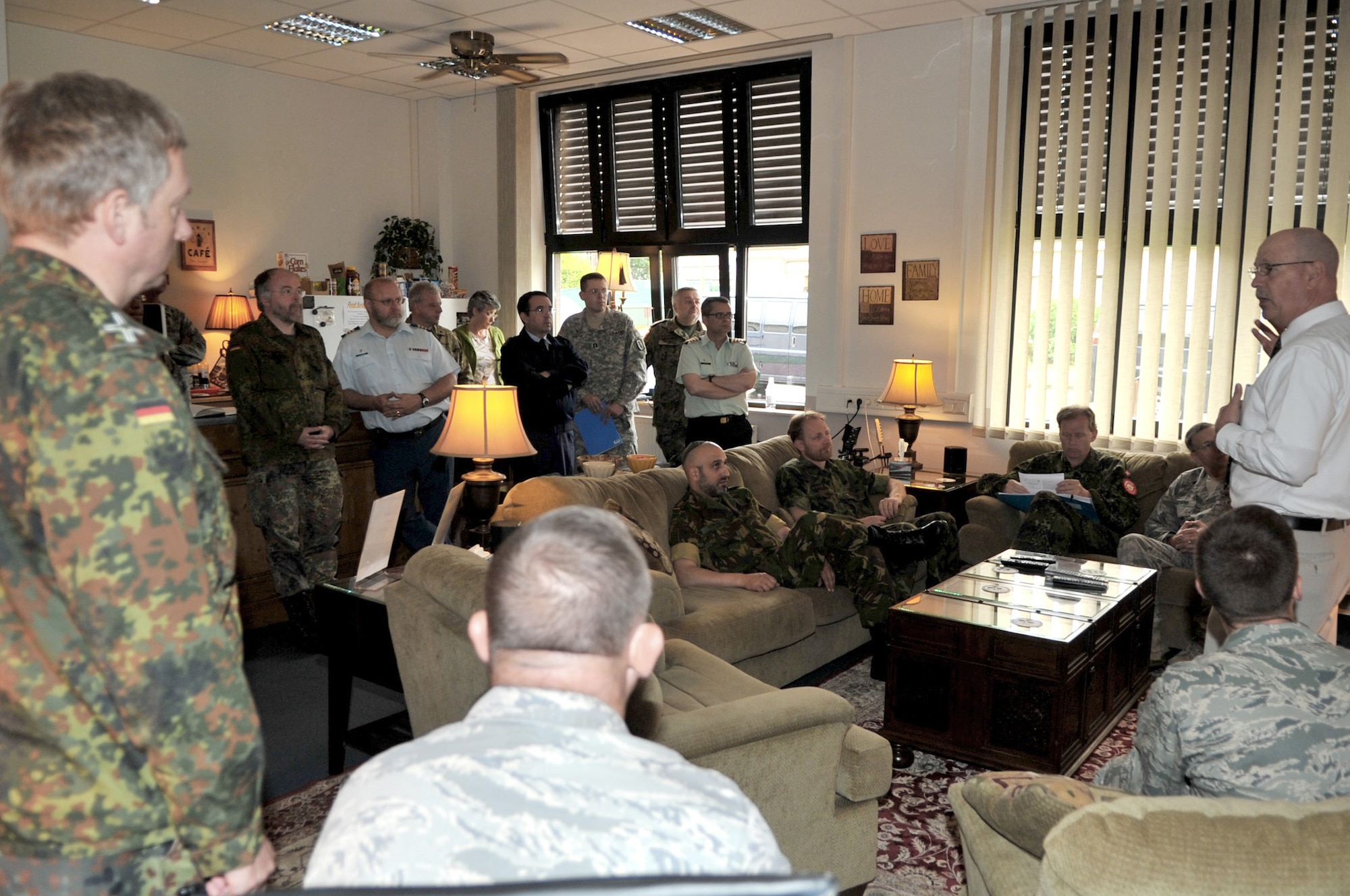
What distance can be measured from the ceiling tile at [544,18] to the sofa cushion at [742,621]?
3.76 metres

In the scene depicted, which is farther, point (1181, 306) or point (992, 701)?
point (1181, 306)

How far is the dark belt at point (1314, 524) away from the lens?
2721 millimetres

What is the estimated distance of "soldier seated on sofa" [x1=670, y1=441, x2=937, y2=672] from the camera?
4.14 m

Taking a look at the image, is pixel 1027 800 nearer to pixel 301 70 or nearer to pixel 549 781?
pixel 549 781

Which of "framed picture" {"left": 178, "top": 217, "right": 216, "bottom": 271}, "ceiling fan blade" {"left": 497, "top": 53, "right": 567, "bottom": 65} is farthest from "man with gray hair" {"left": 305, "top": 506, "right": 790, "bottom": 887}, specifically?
"framed picture" {"left": 178, "top": 217, "right": 216, "bottom": 271}

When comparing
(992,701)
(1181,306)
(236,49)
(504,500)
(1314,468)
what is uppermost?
(236,49)

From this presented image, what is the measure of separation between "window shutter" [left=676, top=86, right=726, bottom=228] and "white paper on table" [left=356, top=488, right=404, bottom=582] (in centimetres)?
494

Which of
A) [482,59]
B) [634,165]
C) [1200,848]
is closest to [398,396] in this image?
[482,59]

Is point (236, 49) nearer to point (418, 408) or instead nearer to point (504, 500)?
point (418, 408)

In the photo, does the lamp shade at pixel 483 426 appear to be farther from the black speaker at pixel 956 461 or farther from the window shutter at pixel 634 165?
the window shutter at pixel 634 165

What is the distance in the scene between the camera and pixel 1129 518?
4.89 meters

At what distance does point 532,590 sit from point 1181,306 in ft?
18.2

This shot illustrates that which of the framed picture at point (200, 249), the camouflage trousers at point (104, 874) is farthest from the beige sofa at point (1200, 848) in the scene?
the framed picture at point (200, 249)

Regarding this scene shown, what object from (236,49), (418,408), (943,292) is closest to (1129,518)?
(943,292)
